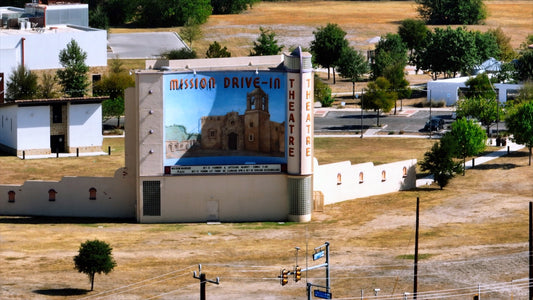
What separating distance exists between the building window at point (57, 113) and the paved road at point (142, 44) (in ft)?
156

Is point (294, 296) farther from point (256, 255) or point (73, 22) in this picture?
point (73, 22)

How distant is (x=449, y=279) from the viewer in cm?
7381

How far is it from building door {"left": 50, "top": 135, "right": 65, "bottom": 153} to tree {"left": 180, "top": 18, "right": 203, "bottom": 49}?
6214cm

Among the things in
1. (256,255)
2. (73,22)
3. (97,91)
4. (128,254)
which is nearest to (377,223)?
(256,255)

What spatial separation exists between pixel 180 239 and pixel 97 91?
6207 centimetres

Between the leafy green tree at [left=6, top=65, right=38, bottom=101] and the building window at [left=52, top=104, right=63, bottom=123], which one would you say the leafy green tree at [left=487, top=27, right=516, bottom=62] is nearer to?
the leafy green tree at [left=6, top=65, right=38, bottom=101]

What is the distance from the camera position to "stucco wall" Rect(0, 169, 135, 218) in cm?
9262

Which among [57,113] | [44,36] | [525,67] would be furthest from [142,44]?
[57,113]

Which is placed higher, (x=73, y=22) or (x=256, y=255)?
(x=73, y=22)

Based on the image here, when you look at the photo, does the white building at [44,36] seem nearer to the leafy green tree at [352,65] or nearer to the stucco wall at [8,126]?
the stucco wall at [8,126]

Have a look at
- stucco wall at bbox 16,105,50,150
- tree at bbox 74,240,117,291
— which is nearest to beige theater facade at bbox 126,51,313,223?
A: tree at bbox 74,240,117,291

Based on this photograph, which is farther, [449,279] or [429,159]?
[429,159]

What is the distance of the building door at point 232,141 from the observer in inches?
3602

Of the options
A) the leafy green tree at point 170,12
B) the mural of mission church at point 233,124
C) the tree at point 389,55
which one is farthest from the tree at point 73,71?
the mural of mission church at point 233,124
